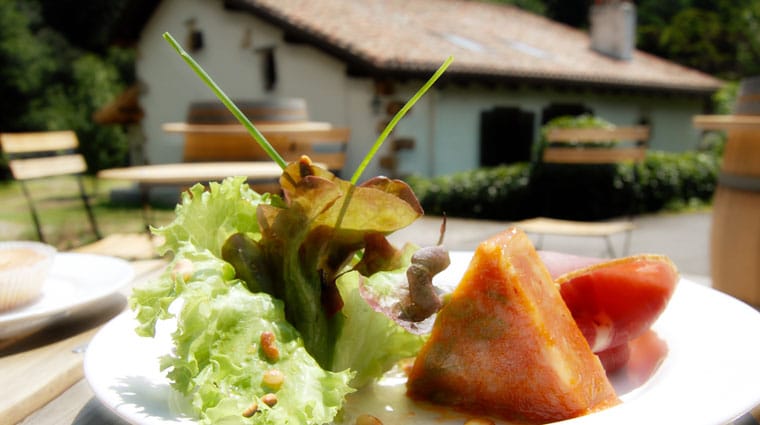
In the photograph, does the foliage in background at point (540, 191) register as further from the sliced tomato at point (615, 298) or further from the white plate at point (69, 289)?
the sliced tomato at point (615, 298)

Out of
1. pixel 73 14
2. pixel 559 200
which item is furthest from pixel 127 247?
pixel 73 14

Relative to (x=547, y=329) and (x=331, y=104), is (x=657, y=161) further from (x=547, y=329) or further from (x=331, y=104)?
(x=547, y=329)

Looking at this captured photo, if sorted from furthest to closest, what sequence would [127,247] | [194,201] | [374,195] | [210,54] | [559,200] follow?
1. [210,54]
2. [559,200]
3. [127,247]
4. [194,201]
5. [374,195]

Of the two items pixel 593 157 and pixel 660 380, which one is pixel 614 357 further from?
pixel 593 157

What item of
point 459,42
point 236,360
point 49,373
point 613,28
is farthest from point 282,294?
point 613,28

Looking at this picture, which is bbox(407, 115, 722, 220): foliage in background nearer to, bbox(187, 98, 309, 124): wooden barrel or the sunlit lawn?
the sunlit lawn
